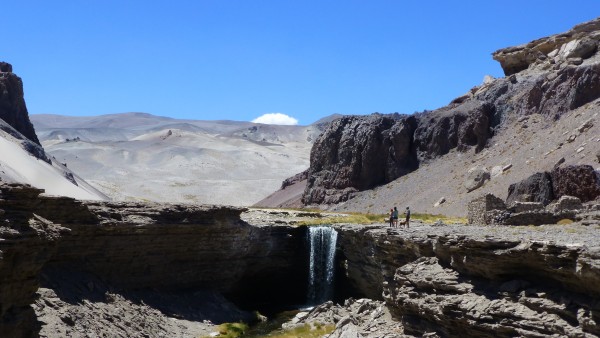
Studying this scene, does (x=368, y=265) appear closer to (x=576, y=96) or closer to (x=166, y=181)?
(x=576, y=96)

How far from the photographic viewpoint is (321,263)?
39.9m

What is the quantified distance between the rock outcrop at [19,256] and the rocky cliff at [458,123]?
56.6 m

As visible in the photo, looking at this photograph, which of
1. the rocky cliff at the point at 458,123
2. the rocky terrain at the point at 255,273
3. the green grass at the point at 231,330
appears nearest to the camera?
the rocky terrain at the point at 255,273

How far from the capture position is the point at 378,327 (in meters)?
25.0

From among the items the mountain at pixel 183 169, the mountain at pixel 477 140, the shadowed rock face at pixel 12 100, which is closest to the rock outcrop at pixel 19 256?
the mountain at pixel 477 140

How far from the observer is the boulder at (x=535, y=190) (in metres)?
40.4

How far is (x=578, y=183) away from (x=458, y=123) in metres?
35.1

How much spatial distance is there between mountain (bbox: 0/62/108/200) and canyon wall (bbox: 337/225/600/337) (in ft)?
93.4

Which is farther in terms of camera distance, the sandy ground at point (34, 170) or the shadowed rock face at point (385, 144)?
the shadowed rock face at point (385, 144)

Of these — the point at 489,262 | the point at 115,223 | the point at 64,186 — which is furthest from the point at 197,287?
the point at 64,186

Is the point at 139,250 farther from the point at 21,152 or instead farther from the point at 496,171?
the point at 496,171

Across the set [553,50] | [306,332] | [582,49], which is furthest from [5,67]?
[553,50]

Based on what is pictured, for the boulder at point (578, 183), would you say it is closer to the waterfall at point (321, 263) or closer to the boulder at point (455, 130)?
the waterfall at point (321, 263)

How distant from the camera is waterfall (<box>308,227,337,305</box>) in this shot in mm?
38906
